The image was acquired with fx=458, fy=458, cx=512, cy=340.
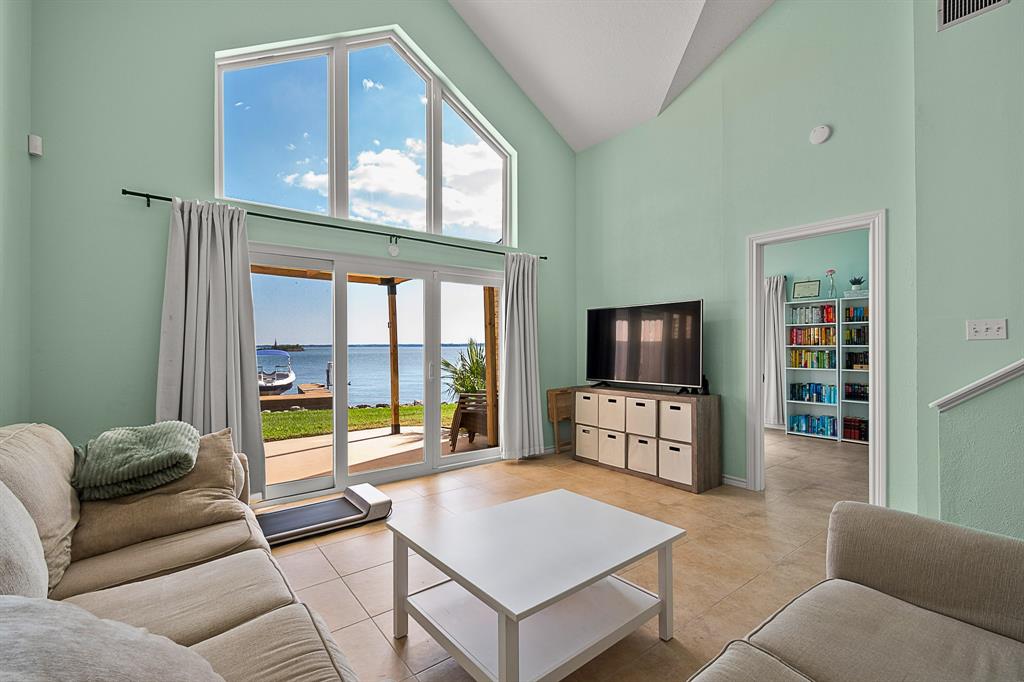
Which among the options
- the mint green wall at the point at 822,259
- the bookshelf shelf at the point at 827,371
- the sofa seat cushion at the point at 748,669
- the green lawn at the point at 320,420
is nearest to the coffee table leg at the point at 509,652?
the sofa seat cushion at the point at 748,669

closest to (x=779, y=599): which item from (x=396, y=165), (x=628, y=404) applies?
(x=628, y=404)

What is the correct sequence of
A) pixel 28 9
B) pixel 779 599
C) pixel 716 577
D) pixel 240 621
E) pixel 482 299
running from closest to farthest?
pixel 240 621 < pixel 779 599 < pixel 716 577 < pixel 28 9 < pixel 482 299

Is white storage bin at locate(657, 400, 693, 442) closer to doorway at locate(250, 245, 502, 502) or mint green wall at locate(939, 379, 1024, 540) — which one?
mint green wall at locate(939, 379, 1024, 540)

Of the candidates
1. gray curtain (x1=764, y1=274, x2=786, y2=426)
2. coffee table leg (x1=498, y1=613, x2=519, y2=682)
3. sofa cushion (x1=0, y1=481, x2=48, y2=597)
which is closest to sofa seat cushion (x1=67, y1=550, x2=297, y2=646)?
sofa cushion (x1=0, y1=481, x2=48, y2=597)

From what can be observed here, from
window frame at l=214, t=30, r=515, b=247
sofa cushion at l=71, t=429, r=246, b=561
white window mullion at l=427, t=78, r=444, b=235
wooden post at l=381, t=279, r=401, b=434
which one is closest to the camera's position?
sofa cushion at l=71, t=429, r=246, b=561

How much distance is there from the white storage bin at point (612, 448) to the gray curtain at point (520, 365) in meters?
0.68

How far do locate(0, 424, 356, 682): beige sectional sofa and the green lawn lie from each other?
1.41 metres

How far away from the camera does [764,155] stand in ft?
12.1

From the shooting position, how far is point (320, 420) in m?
3.75

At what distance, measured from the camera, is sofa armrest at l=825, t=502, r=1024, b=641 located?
1235 millimetres

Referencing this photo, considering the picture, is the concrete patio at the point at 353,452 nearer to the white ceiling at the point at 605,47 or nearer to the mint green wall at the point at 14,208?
the mint green wall at the point at 14,208

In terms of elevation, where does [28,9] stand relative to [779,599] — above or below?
above

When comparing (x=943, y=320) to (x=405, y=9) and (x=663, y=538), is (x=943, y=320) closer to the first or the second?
(x=663, y=538)

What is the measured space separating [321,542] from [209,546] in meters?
1.19
